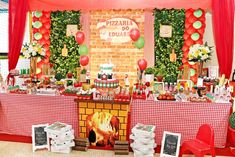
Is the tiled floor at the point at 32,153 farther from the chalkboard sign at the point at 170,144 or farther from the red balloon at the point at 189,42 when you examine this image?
the red balloon at the point at 189,42

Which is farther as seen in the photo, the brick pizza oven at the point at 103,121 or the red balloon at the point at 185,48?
the red balloon at the point at 185,48

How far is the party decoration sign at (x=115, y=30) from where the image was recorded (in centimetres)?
668

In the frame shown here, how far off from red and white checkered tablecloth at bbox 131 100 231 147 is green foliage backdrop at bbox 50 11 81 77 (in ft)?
8.27

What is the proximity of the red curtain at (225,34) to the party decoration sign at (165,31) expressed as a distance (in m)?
1.03

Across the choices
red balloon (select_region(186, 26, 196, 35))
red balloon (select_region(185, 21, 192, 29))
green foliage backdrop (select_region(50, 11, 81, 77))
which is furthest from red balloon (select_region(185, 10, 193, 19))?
green foliage backdrop (select_region(50, 11, 81, 77))

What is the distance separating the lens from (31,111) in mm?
4824

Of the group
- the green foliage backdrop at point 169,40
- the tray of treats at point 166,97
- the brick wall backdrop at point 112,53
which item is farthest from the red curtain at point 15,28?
the tray of treats at point 166,97

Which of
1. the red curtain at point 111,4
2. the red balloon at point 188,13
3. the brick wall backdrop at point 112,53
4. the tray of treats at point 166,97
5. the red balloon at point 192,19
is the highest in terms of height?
the red curtain at point 111,4

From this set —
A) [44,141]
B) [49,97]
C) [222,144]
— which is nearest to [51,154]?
[44,141]

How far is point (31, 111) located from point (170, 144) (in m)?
2.28

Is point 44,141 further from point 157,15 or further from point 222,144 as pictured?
point 157,15

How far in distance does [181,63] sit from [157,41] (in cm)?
68

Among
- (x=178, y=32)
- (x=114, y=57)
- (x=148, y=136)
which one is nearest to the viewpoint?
(x=148, y=136)

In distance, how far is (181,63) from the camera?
6.14 meters
